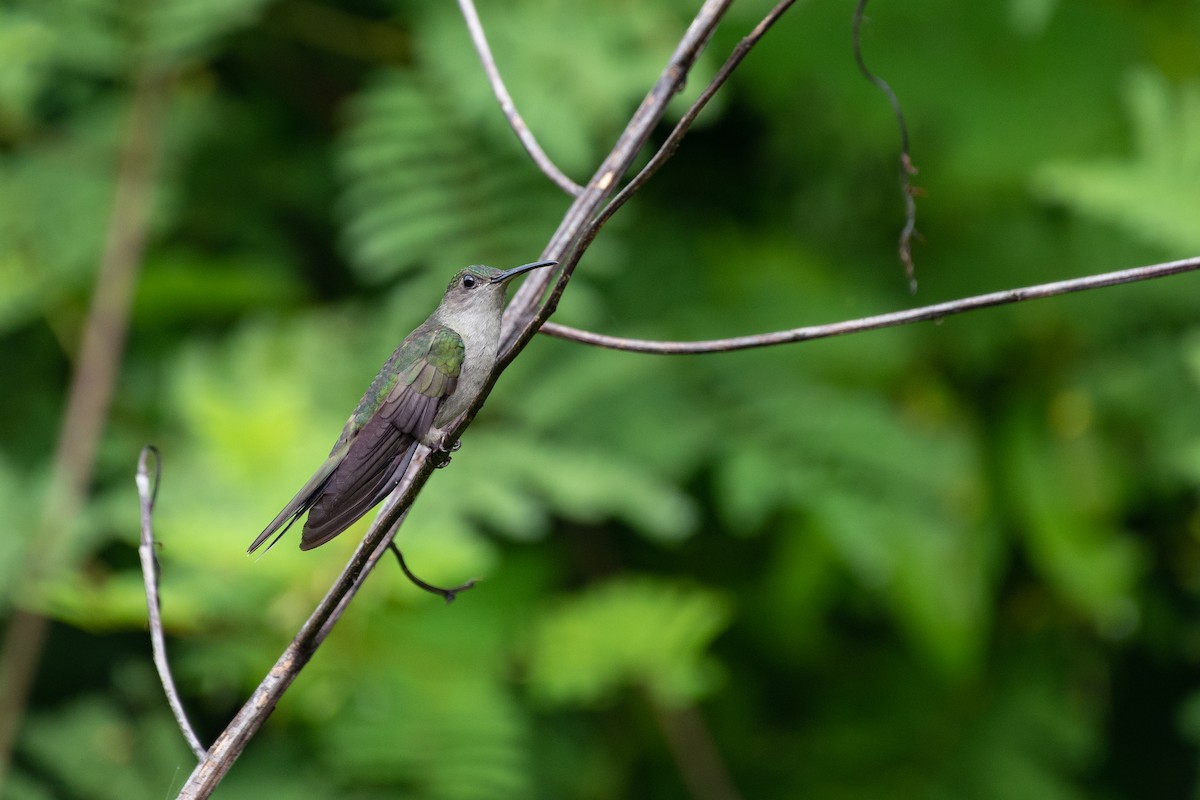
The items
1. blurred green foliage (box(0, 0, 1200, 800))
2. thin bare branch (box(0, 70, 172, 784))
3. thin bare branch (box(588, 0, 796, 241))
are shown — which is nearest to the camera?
thin bare branch (box(588, 0, 796, 241))

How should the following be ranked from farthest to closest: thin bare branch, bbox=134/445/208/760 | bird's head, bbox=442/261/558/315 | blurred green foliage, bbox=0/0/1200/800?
blurred green foliage, bbox=0/0/1200/800 → bird's head, bbox=442/261/558/315 → thin bare branch, bbox=134/445/208/760

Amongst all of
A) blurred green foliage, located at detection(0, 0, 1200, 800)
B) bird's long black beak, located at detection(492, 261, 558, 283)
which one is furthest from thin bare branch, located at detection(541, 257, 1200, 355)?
blurred green foliage, located at detection(0, 0, 1200, 800)

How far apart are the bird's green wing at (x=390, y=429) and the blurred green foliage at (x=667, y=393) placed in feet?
5.18

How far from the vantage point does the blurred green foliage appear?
3.92 metres

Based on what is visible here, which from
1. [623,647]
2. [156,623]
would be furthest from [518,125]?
[623,647]

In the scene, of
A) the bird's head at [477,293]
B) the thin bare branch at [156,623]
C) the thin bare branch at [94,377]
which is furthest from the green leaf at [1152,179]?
the thin bare branch at [94,377]

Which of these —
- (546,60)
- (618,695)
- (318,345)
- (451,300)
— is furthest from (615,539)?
(451,300)

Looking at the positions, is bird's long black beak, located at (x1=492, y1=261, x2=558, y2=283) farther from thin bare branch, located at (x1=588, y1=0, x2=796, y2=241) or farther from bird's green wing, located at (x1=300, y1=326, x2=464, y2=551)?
thin bare branch, located at (x1=588, y1=0, x2=796, y2=241)

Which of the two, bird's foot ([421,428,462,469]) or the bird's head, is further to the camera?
the bird's head

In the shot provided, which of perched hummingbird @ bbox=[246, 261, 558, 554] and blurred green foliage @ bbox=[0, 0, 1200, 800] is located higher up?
perched hummingbird @ bbox=[246, 261, 558, 554]

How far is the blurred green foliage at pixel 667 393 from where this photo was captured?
12.9ft

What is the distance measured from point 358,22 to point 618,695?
3013 millimetres

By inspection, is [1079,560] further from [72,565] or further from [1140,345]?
[72,565]

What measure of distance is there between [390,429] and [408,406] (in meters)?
0.06
